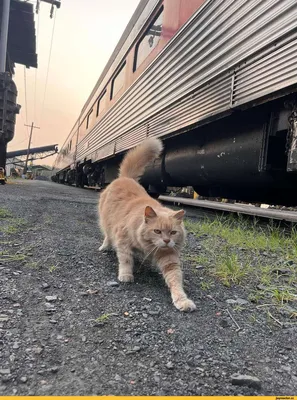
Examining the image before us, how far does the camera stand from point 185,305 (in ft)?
4.87

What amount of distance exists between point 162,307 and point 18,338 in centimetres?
63

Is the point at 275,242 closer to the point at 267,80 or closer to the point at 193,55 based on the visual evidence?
the point at 267,80

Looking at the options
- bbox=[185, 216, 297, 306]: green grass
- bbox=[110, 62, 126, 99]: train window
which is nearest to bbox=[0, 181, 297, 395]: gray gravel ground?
bbox=[185, 216, 297, 306]: green grass

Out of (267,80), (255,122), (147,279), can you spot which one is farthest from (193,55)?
(147,279)

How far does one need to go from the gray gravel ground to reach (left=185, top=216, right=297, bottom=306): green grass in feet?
0.48

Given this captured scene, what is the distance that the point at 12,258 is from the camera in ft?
6.31

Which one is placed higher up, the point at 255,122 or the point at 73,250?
the point at 255,122

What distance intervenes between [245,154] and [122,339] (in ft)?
8.81

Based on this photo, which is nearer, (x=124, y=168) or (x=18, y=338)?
(x=18, y=338)

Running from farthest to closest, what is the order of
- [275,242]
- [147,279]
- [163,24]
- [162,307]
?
[163,24]
[275,242]
[147,279]
[162,307]

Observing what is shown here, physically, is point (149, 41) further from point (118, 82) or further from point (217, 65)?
point (217, 65)

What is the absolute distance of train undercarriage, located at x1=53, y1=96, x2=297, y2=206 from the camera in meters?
2.97

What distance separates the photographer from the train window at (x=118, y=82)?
7.06 metres

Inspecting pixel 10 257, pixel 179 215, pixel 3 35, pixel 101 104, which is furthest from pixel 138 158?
pixel 3 35
